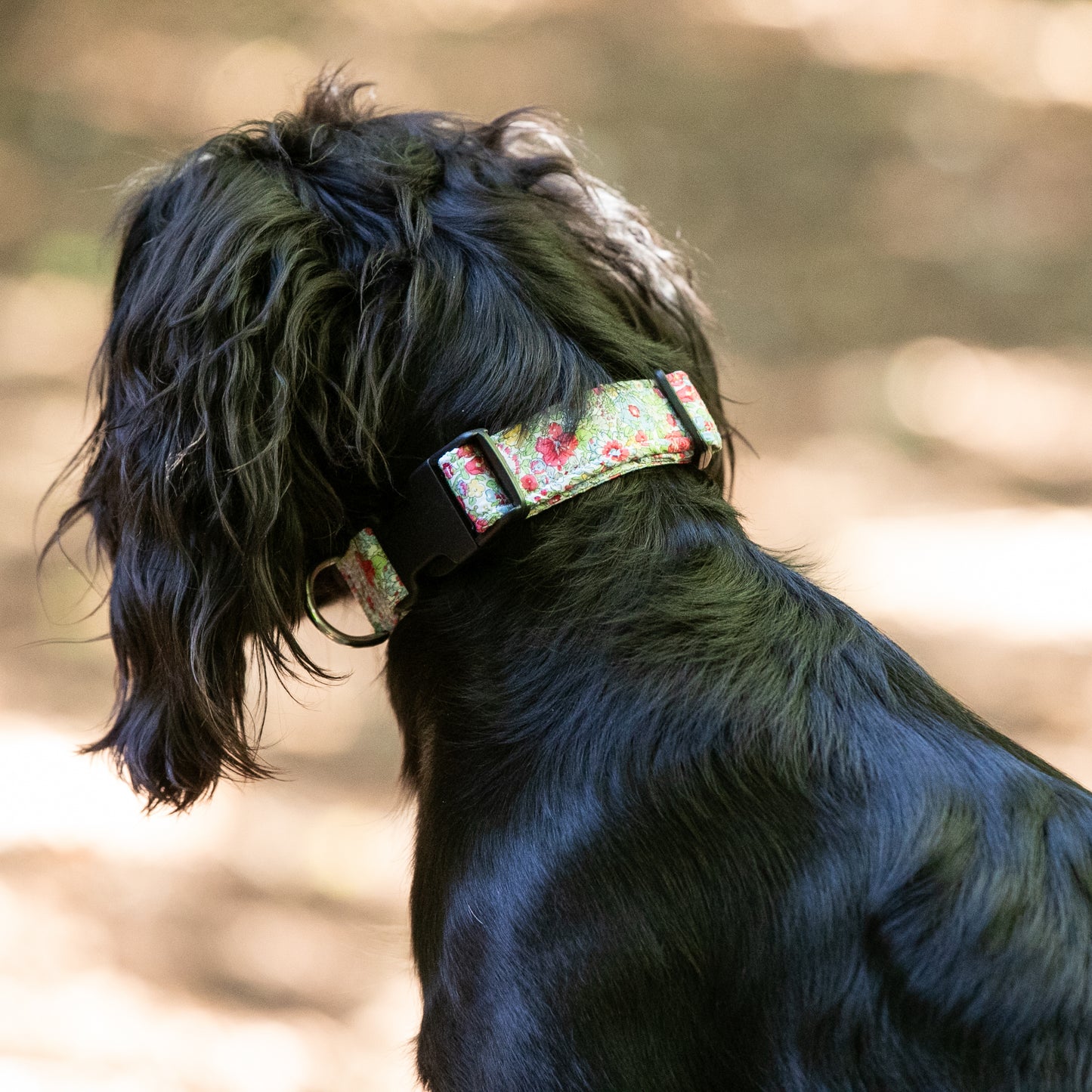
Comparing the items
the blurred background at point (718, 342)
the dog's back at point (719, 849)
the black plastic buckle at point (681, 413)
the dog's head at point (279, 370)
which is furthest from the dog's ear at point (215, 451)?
the blurred background at point (718, 342)

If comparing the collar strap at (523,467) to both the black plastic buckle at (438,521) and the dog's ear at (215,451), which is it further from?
the dog's ear at (215,451)

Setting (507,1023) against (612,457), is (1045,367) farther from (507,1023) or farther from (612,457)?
(507,1023)

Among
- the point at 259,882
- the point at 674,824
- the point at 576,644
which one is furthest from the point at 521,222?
the point at 259,882

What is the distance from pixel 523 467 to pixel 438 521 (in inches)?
4.6

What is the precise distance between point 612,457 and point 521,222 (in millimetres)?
362

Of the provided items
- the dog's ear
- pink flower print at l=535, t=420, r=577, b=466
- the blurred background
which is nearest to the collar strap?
pink flower print at l=535, t=420, r=577, b=466

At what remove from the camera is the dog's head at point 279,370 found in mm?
1386

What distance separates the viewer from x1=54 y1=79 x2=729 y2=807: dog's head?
139 cm

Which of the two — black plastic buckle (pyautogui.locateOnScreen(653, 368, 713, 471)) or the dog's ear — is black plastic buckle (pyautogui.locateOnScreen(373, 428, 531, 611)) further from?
black plastic buckle (pyautogui.locateOnScreen(653, 368, 713, 471))

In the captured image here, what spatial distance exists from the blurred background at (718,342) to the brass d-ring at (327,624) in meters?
1.80

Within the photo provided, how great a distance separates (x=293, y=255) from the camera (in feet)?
4.56

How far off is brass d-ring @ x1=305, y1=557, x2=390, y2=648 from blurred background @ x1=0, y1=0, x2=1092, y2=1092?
70.7 inches

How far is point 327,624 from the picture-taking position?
1.50m

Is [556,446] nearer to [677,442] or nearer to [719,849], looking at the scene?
[677,442]
